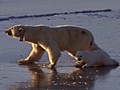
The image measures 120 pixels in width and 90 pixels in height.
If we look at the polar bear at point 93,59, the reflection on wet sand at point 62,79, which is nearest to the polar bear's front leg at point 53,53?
the reflection on wet sand at point 62,79

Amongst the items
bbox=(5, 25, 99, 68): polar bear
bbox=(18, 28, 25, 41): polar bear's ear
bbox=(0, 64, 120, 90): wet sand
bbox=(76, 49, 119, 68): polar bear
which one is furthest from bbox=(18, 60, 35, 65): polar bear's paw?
bbox=(76, 49, 119, 68): polar bear

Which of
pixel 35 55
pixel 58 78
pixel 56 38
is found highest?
pixel 56 38

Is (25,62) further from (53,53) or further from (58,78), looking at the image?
(58,78)

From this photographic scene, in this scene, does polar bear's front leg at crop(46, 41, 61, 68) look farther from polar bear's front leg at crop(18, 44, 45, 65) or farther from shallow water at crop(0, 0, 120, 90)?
polar bear's front leg at crop(18, 44, 45, 65)

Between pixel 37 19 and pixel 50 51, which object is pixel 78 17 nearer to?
pixel 37 19

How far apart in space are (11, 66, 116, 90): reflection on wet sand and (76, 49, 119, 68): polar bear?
0.19 m

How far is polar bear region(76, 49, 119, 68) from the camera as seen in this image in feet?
38.1

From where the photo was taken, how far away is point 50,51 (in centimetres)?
1180

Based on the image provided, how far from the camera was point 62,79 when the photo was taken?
33.3ft

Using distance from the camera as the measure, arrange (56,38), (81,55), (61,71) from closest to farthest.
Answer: (61,71) < (81,55) < (56,38)

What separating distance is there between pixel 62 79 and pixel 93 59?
1.62 metres

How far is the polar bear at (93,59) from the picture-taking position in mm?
11602

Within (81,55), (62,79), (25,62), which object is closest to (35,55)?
(25,62)

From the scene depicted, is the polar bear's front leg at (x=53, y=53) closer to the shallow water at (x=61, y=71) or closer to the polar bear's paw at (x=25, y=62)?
the shallow water at (x=61, y=71)
